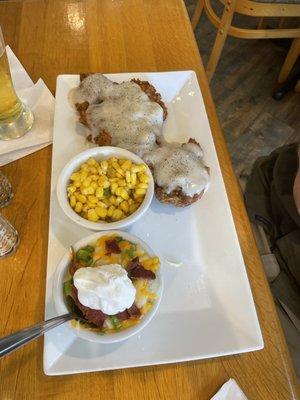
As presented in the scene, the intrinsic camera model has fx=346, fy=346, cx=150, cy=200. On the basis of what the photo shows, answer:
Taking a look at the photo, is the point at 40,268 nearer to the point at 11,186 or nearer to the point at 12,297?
the point at 12,297

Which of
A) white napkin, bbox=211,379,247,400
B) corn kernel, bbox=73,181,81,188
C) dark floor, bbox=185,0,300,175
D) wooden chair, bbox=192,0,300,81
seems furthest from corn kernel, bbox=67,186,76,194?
wooden chair, bbox=192,0,300,81

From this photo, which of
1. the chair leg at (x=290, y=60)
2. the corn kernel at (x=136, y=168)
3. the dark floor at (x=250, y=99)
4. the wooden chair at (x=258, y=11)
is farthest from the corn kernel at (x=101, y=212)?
the chair leg at (x=290, y=60)

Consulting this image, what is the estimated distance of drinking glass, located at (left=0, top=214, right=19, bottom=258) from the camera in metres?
0.71

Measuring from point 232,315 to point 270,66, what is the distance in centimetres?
211

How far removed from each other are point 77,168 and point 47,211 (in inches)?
4.9

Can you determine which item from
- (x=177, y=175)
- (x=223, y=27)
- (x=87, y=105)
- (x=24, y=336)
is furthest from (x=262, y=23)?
(x=24, y=336)

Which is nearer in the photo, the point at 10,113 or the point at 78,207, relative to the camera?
the point at 78,207

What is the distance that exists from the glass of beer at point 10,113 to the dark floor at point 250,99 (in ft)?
4.07

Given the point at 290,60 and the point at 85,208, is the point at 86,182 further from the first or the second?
the point at 290,60

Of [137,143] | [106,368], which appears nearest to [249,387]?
[106,368]

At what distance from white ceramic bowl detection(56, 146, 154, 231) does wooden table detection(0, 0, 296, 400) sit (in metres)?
0.08

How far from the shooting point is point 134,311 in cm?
62

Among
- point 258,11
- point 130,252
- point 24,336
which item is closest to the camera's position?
point 24,336

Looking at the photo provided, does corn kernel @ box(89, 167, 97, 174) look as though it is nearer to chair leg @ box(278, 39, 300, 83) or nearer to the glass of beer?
the glass of beer
